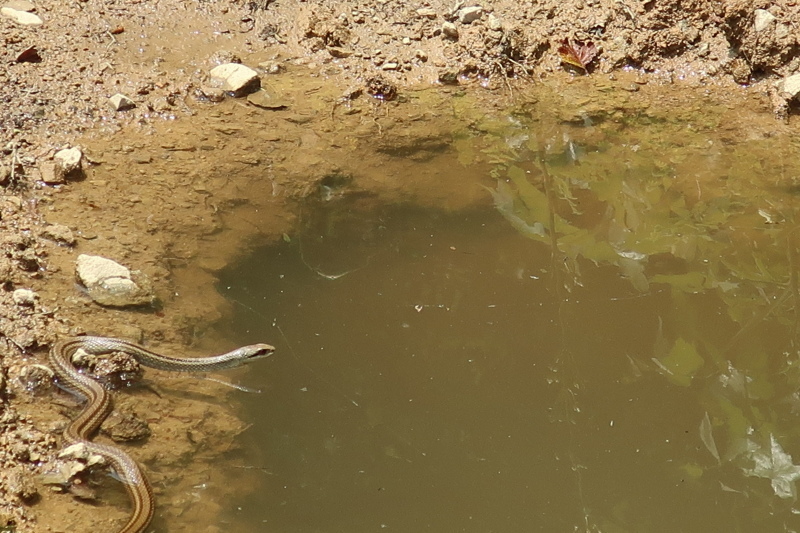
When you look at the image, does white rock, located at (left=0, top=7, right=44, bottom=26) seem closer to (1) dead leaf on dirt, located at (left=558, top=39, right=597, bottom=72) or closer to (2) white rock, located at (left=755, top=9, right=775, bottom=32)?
(1) dead leaf on dirt, located at (left=558, top=39, right=597, bottom=72)

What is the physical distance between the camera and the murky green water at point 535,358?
3695 mm

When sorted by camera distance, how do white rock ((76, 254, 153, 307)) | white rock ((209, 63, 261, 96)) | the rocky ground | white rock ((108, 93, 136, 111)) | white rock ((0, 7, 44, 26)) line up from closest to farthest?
white rock ((76, 254, 153, 307))
the rocky ground
white rock ((108, 93, 136, 111))
white rock ((209, 63, 261, 96))
white rock ((0, 7, 44, 26))

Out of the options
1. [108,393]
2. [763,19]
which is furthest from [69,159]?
[763,19]

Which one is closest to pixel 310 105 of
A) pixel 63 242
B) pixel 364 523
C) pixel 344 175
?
pixel 344 175

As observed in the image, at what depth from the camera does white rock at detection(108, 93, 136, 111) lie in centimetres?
604

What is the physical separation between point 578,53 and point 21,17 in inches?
178

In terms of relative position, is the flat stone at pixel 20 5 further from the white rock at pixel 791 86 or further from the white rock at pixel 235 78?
the white rock at pixel 791 86

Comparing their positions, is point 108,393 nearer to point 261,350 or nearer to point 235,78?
point 261,350

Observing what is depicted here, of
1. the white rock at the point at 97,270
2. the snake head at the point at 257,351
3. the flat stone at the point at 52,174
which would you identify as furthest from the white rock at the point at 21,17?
the snake head at the point at 257,351

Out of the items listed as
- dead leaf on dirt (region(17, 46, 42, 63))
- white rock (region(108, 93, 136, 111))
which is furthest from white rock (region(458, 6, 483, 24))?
dead leaf on dirt (region(17, 46, 42, 63))

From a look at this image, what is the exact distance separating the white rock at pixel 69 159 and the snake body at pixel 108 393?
5.01ft

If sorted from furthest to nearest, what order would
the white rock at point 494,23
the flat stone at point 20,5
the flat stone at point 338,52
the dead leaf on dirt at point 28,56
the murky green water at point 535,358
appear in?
the white rock at point 494,23 < the flat stone at point 338,52 < the flat stone at point 20,5 < the dead leaf on dirt at point 28,56 < the murky green water at point 535,358

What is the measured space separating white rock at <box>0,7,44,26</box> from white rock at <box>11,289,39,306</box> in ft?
10.6

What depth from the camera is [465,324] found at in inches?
179
